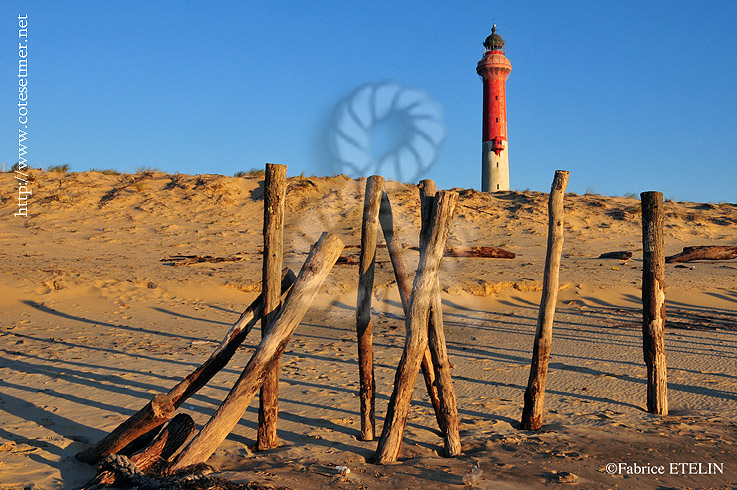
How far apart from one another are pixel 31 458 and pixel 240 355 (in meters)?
3.87

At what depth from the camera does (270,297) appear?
4.52 meters

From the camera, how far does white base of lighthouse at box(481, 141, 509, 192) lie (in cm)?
3331

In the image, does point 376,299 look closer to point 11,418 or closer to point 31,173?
point 11,418

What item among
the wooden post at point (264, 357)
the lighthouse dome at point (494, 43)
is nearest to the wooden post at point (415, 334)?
the wooden post at point (264, 357)

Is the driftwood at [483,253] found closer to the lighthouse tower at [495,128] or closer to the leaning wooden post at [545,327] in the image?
the leaning wooden post at [545,327]

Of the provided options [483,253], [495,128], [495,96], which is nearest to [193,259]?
[483,253]

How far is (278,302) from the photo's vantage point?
14.9 ft

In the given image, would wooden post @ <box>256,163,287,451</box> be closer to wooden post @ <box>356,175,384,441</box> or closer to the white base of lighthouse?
wooden post @ <box>356,175,384,441</box>

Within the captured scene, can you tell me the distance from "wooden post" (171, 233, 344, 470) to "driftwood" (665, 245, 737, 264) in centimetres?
1396

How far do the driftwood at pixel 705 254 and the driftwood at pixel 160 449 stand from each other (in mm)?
14833

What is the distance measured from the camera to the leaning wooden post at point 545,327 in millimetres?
5066

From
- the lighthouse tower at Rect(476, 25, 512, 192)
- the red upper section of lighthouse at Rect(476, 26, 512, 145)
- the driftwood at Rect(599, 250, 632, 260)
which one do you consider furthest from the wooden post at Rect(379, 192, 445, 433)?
the red upper section of lighthouse at Rect(476, 26, 512, 145)

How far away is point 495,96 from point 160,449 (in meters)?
32.9

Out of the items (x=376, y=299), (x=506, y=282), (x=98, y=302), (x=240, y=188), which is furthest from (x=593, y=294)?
(x=240, y=188)
